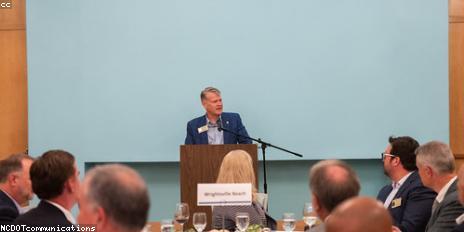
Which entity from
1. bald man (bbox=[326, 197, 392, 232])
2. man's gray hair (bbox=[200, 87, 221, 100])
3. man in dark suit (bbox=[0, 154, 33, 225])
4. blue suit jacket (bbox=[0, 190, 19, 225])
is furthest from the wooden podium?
bald man (bbox=[326, 197, 392, 232])

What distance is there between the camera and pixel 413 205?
4426 millimetres

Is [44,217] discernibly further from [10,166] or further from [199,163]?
[199,163]

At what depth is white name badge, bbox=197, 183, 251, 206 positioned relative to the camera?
403 centimetres

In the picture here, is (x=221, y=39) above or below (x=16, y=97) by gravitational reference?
above

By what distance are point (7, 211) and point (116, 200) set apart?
6.10 ft

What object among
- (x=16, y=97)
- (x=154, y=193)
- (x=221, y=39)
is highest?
(x=221, y=39)

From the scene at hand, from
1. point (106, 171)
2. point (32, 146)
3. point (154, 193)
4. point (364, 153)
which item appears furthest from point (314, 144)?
point (106, 171)

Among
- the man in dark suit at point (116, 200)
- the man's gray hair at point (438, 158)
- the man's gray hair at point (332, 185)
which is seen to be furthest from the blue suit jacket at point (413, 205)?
the man in dark suit at point (116, 200)

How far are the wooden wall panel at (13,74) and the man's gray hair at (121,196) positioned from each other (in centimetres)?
603

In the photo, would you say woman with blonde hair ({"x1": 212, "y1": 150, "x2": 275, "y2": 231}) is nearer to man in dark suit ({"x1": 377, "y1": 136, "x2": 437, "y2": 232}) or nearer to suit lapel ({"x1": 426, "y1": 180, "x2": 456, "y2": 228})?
man in dark suit ({"x1": 377, "y1": 136, "x2": 437, "y2": 232})

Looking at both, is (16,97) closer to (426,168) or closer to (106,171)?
(426,168)

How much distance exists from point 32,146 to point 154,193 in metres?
1.41

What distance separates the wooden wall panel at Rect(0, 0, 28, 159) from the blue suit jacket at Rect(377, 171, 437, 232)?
4.64m

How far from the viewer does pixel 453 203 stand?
145 inches
